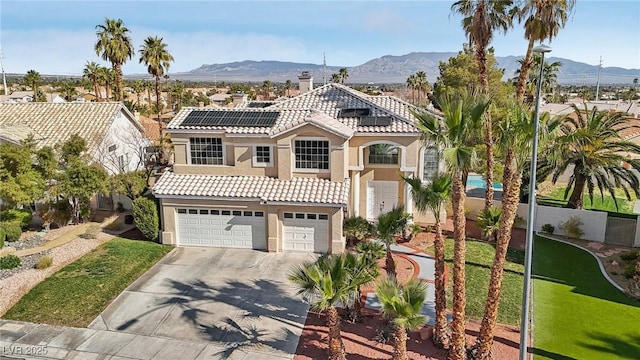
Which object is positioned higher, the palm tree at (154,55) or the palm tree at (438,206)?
the palm tree at (154,55)

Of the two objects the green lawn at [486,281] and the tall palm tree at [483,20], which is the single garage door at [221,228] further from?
the tall palm tree at [483,20]

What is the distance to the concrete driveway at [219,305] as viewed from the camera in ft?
50.2

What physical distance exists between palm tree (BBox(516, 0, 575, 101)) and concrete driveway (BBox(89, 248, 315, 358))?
11.3 m

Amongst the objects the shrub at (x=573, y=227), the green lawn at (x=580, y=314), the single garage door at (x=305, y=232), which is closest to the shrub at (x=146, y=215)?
the single garage door at (x=305, y=232)

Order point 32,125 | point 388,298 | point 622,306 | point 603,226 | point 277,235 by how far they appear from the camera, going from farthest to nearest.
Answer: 1. point 32,125
2. point 603,226
3. point 277,235
4. point 622,306
5. point 388,298

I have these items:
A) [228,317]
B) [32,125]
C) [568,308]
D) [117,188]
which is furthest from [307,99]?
[32,125]

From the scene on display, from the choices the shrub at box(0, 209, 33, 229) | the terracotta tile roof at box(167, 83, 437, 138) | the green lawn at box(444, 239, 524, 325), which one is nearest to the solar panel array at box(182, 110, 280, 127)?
the terracotta tile roof at box(167, 83, 437, 138)

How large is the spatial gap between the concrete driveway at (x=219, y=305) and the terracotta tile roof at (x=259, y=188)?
9.77ft

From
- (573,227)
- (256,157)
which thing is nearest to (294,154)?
(256,157)

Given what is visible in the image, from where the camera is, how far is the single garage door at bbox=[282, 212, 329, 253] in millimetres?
22198

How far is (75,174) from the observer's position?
24.4 m

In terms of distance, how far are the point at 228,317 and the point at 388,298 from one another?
23.8ft

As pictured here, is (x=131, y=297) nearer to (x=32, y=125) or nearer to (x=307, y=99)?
(x=307, y=99)

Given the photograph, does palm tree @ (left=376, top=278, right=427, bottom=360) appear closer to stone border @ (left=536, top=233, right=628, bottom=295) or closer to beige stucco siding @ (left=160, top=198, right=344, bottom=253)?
beige stucco siding @ (left=160, top=198, right=344, bottom=253)
